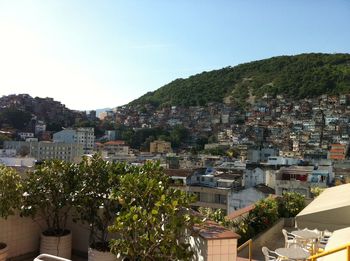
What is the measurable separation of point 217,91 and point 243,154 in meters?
67.7

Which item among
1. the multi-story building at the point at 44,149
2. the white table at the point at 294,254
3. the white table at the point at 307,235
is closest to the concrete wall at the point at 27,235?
the white table at the point at 294,254

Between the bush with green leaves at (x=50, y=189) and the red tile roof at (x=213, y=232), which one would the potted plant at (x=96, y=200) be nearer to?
→ the bush with green leaves at (x=50, y=189)

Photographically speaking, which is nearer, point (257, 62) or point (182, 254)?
point (182, 254)

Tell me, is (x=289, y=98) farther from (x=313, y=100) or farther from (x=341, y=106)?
(x=341, y=106)

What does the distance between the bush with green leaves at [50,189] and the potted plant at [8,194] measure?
0.18 metres

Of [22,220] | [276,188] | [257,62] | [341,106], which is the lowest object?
[276,188]

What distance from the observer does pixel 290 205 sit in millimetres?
9750

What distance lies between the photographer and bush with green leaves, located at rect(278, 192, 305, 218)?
376 inches

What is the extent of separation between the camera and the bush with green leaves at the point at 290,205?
9.56 m

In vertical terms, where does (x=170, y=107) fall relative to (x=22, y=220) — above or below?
above

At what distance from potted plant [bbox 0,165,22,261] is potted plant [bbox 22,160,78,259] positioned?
20 cm

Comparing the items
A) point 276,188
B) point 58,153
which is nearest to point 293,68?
point 58,153

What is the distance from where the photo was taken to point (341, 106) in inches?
4877

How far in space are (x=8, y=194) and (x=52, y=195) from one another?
632 mm
